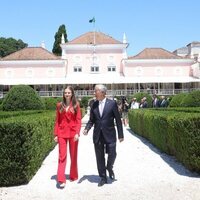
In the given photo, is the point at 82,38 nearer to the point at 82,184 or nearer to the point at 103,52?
the point at 103,52

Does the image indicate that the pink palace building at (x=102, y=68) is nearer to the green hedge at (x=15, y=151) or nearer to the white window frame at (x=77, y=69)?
the white window frame at (x=77, y=69)

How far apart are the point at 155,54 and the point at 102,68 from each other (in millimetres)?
7792

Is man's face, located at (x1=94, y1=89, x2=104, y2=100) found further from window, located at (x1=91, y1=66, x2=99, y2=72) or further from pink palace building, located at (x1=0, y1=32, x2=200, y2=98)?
window, located at (x1=91, y1=66, x2=99, y2=72)

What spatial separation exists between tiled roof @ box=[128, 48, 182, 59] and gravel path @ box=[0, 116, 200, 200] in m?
49.9

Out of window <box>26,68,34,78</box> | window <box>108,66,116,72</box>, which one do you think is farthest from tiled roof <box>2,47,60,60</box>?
window <box>108,66,116,72</box>

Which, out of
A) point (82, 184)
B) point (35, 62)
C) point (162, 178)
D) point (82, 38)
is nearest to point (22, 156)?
point (82, 184)

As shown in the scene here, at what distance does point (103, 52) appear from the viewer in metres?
59.5

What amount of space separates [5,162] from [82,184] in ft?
4.43

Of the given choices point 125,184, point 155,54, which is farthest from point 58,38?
point 125,184

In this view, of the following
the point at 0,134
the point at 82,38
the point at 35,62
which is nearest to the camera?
the point at 0,134

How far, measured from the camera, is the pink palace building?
55906 millimetres

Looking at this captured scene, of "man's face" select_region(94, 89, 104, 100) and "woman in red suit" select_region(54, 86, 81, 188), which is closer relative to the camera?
"man's face" select_region(94, 89, 104, 100)

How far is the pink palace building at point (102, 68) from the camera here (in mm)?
55906

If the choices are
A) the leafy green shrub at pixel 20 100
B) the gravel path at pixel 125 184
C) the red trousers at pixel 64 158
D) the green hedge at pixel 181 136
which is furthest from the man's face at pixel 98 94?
the leafy green shrub at pixel 20 100
